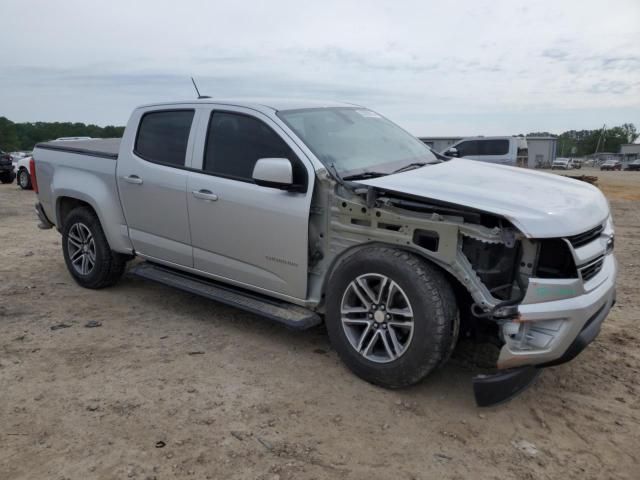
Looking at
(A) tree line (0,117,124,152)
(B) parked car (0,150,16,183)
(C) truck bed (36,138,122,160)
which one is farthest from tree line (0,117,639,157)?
(C) truck bed (36,138,122,160)

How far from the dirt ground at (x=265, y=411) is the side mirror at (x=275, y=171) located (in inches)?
52.1

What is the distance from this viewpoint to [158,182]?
4.76 metres

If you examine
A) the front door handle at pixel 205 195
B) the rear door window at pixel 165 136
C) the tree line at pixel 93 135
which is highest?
the rear door window at pixel 165 136

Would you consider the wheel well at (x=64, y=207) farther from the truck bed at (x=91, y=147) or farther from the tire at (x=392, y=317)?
the tire at (x=392, y=317)

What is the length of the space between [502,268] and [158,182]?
2921mm

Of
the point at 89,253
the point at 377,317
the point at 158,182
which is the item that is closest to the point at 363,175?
the point at 377,317

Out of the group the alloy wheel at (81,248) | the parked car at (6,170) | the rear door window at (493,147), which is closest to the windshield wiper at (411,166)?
the alloy wheel at (81,248)

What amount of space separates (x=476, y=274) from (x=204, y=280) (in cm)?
241

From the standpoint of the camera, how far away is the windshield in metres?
Result: 4.02

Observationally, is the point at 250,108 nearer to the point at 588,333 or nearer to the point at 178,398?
the point at 178,398

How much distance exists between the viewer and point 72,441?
121 inches

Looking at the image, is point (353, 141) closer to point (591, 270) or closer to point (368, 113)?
point (368, 113)

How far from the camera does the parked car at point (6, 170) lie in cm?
2094

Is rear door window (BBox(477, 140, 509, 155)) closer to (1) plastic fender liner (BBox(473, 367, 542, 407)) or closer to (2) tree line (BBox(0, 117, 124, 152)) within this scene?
(1) plastic fender liner (BBox(473, 367, 542, 407))
